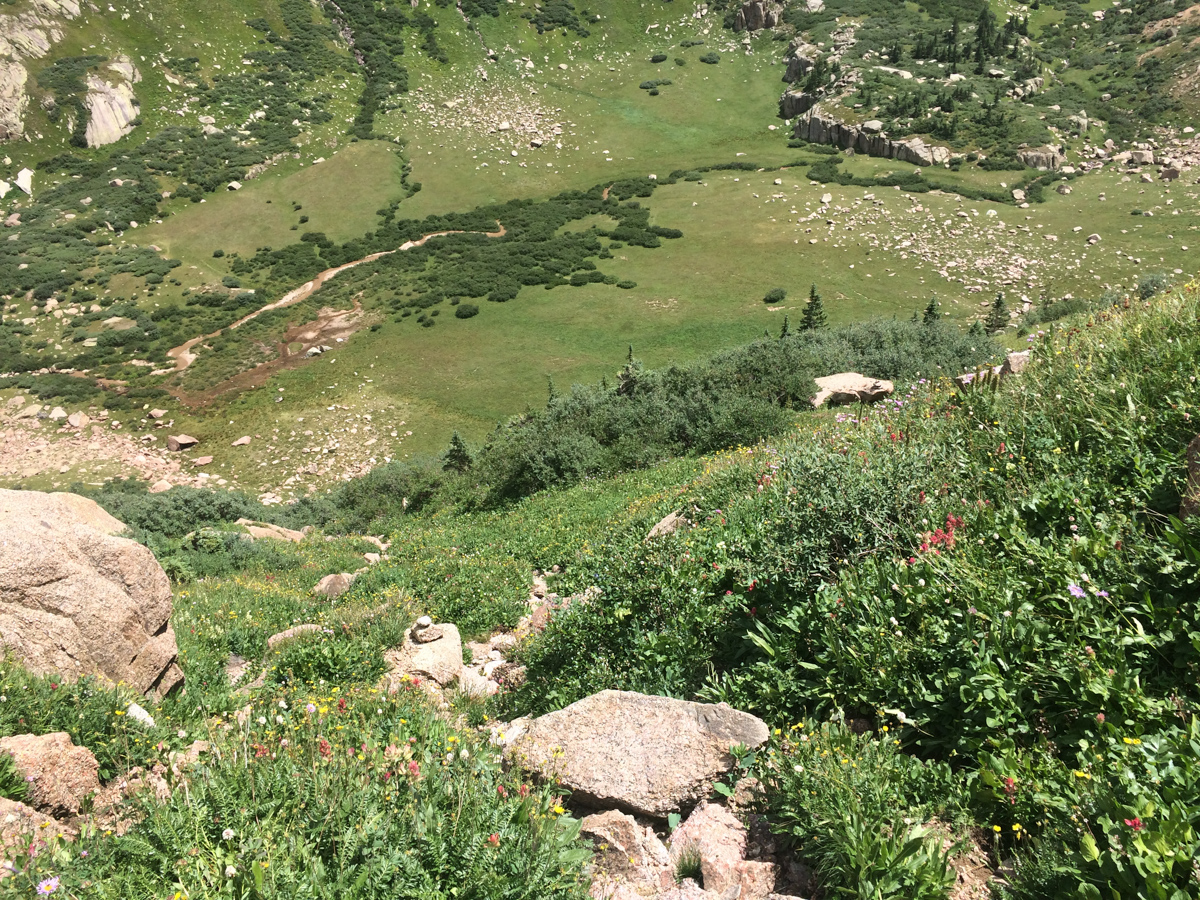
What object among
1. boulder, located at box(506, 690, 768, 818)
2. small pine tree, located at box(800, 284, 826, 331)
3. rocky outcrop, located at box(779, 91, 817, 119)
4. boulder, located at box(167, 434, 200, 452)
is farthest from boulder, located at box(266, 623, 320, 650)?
rocky outcrop, located at box(779, 91, 817, 119)

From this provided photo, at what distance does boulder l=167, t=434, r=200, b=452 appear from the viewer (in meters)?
36.4

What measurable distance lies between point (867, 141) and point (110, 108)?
85.1 meters

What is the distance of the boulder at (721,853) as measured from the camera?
13.1 ft

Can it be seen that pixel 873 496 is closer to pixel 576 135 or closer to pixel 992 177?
pixel 992 177

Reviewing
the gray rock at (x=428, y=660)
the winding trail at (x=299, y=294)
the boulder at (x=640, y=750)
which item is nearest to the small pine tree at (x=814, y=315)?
the winding trail at (x=299, y=294)

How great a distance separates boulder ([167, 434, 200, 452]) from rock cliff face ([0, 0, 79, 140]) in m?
59.0

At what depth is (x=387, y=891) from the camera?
3.45 metres

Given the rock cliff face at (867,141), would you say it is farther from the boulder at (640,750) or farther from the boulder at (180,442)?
the boulder at (640,750)

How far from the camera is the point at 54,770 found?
14.4ft

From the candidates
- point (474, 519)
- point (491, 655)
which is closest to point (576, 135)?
point (474, 519)

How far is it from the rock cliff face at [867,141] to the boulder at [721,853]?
77.9 m

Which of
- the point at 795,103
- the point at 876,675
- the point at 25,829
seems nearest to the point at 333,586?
the point at 25,829

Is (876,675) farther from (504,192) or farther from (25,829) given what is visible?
(504,192)

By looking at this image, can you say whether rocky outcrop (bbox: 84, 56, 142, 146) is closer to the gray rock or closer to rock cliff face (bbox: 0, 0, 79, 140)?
rock cliff face (bbox: 0, 0, 79, 140)
